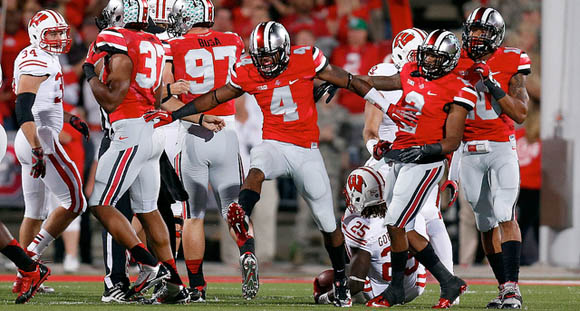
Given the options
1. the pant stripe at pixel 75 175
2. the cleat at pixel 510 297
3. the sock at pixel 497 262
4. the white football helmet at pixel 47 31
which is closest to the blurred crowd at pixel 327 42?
the white football helmet at pixel 47 31

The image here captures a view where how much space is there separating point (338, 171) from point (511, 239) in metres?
4.29

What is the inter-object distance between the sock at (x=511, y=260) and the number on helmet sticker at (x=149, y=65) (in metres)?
2.63

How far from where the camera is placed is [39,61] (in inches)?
314

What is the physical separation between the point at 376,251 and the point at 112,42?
233 cm

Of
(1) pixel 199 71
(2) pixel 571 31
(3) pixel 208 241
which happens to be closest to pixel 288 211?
(3) pixel 208 241

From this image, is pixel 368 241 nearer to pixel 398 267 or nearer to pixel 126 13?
pixel 398 267

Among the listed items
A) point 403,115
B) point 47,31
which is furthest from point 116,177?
point 403,115

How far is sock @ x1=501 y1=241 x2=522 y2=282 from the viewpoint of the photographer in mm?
7180

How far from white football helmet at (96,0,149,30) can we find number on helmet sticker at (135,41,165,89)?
0.20m

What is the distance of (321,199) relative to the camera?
707cm

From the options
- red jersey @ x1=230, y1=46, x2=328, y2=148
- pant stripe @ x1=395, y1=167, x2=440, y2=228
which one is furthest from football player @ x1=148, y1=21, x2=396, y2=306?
pant stripe @ x1=395, y1=167, x2=440, y2=228

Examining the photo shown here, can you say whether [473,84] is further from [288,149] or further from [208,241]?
[208,241]

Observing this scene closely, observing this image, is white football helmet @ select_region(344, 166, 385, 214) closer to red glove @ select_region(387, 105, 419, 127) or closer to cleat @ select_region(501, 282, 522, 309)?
red glove @ select_region(387, 105, 419, 127)

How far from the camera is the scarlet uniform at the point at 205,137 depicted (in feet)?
24.8
